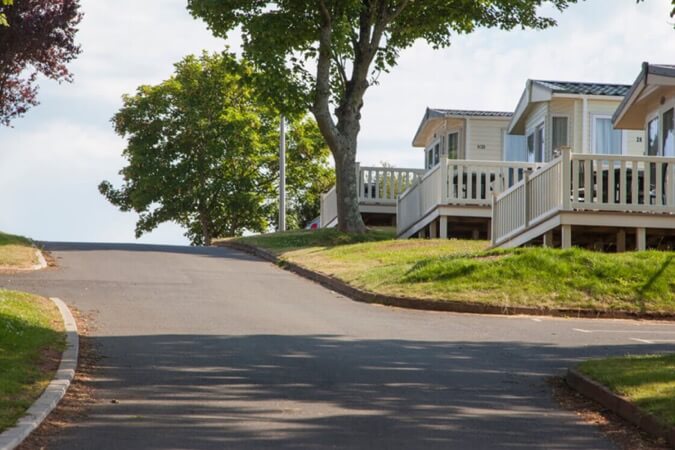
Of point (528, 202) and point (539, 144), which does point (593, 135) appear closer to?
point (539, 144)

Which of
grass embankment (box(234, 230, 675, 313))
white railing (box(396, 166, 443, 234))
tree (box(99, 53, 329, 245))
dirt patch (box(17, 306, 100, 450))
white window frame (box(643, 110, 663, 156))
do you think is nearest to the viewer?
dirt patch (box(17, 306, 100, 450))

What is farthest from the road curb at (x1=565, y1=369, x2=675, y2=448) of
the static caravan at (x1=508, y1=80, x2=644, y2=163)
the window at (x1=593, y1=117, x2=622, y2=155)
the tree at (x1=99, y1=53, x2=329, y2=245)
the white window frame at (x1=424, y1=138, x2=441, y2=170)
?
the tree at (x1=99, y1=53, x2=329, y2=245)

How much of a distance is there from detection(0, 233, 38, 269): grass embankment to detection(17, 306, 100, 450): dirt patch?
11.1m

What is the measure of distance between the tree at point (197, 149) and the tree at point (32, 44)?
827 inches

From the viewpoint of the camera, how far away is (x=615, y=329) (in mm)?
17250

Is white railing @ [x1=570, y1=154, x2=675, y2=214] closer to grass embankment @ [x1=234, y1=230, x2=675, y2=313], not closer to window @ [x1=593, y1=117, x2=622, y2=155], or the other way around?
grass embankment @ [x1=234, y1=230, x2=675, y2=313]

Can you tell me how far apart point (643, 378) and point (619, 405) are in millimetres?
835

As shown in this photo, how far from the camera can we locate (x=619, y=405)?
10320 millimetres

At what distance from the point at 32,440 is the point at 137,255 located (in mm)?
20300

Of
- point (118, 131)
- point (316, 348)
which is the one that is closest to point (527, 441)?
point (316, 348)

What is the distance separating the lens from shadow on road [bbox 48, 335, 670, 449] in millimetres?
9000

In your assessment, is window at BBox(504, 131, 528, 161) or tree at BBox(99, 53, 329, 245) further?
tree at BBox(99, 53, 329, 245)

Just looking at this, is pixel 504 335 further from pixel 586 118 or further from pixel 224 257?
pixel 586 118

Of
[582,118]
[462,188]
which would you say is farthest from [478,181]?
[582,118]
